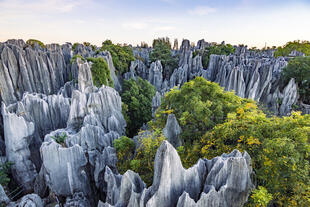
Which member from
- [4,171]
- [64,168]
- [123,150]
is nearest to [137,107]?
[123,150]

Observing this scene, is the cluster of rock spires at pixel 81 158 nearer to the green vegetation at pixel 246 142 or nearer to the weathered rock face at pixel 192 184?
the weathered rock face at pixel 192 184

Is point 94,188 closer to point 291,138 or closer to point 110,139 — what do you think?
point 110,139

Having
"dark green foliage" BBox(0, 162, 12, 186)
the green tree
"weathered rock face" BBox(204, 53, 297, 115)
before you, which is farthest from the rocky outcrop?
"weathered rock face" BBox(204, 53, 297, 115)

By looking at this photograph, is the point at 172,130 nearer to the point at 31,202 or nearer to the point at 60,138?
the point at 60,138

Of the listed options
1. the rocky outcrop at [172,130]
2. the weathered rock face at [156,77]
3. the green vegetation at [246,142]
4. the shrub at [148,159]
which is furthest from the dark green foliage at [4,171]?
the weathered rock face at [156,77]

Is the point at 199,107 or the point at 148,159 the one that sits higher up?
the point at 199,107

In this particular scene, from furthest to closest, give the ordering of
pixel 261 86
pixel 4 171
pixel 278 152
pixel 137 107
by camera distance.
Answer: pixel 261 86, pixel 137 107, pixel 4 171, pixel 278 152
